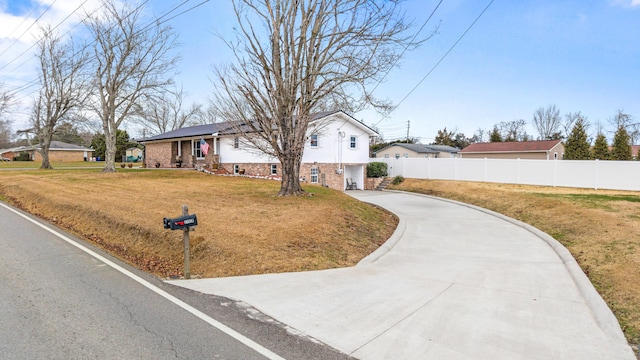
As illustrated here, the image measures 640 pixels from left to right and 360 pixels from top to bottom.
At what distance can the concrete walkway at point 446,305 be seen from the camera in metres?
3.95

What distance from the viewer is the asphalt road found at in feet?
12.1

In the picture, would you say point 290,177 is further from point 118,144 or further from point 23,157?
point 23,157

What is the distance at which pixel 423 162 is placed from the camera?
29219 mm

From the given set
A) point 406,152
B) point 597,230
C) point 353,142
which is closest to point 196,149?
point 353,142

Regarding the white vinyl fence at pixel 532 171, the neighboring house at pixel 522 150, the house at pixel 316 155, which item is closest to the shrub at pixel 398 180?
the white vinyl fence at pixel 532 171

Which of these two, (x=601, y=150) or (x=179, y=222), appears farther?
(x=601, y=150)

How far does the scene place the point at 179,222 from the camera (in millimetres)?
6113

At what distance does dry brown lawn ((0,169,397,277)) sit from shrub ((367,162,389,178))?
15474 mm

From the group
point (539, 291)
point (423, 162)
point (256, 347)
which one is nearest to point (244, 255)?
point (256, 347)

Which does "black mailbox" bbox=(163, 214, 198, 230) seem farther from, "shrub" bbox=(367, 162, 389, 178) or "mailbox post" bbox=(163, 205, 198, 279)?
"shrub" bbox=(367, 162, 389, 178)

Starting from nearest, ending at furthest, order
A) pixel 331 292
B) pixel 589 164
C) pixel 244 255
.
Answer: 1. pixel 331 292
2. pixel 244 255
3. pixel 589 164

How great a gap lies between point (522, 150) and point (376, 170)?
81.8 ft

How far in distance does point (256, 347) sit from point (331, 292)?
203 centimetres

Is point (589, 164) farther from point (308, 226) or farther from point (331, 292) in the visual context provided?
point (331, 292)
